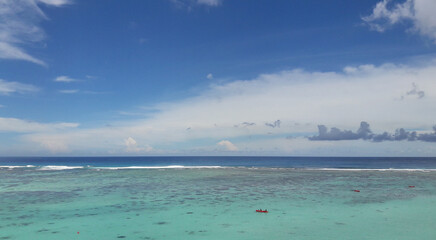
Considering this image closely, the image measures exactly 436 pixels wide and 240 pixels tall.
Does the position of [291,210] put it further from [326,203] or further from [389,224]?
[389,224]

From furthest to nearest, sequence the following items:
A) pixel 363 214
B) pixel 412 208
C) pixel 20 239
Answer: pixel 412 208 → pixel 363 214 → pixel 20 239

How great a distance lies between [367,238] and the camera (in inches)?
506

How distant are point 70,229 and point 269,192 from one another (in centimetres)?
1617

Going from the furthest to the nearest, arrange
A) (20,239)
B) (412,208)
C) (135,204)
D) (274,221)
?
(135,204)
(412,208)
(274,221)
(20,239)

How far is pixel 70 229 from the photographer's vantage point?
14195mm

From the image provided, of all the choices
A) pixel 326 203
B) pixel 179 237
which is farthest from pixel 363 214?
pixel 179 237

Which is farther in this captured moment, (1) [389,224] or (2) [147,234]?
(1) [389,224]

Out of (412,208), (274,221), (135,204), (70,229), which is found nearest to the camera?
(70,229)

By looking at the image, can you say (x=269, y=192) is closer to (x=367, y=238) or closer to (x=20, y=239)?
(x=367, y=238)

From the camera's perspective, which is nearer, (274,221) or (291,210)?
(274,221)

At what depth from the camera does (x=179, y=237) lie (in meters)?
13.1

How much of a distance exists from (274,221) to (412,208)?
9855 mm

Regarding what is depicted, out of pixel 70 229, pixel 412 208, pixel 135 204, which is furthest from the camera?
pixel 135 204

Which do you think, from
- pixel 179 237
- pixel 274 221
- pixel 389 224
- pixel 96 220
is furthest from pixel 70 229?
pixel 389 224
